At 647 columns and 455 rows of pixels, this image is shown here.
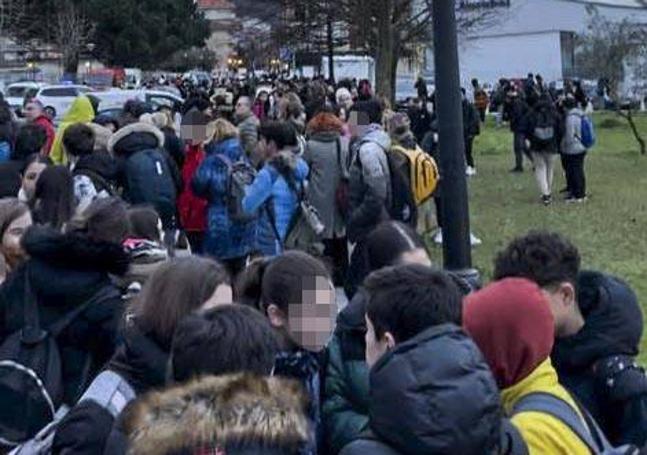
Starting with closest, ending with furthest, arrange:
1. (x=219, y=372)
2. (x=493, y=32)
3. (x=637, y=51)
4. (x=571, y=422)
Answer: (x=219, y=372), (x=571, y=422), (x=637, y=51), (x=493, y=32)

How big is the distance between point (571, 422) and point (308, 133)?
25.2 ft

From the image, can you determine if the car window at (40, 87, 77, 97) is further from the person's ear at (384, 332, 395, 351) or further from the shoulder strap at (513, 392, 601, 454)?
the shoulder strap at (513, 392, 601, 454)

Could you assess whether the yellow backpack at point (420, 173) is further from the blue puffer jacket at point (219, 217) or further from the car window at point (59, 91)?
the car window at point (59, 91)

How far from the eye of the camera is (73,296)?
5129 mm

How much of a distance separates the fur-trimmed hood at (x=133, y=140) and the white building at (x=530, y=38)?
62897 millimetres

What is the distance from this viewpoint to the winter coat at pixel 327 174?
1076cm

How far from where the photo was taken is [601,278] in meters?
4.55

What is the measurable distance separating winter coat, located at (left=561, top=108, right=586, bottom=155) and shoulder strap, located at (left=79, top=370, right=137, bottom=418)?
57.0ft

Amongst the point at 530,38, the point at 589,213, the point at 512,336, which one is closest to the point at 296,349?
the point at 512,336

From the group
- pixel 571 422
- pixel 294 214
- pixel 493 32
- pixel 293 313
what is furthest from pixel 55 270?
pixel 493 32

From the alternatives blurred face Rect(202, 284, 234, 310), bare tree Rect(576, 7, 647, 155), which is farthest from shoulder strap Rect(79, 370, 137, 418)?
bare tree Rect(576, 7, 647, 155)

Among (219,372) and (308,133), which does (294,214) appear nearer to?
(308,133)

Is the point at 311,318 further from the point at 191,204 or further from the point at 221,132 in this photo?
the point at 191,204

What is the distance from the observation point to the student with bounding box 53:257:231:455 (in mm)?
4027
